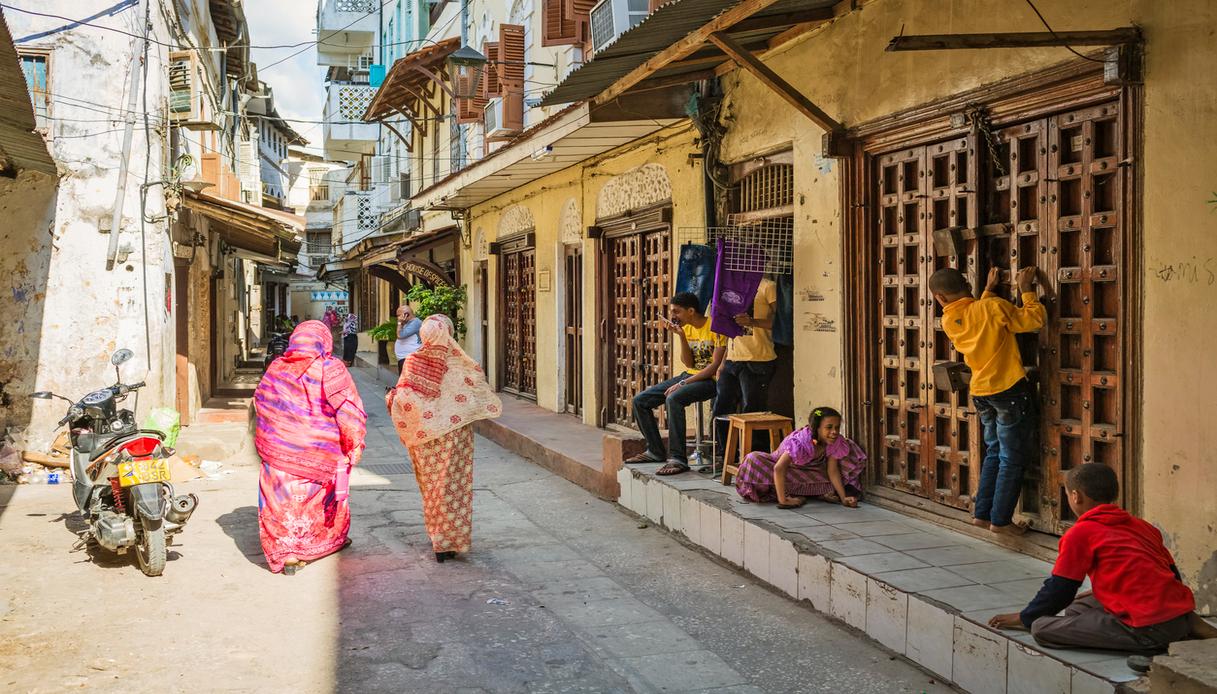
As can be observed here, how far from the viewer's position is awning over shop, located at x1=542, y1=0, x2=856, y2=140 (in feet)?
19.4

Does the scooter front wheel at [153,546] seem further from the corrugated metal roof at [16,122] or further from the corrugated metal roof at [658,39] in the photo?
the corrugated metal roof at [658,39]

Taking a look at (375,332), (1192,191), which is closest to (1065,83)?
(1192,191)

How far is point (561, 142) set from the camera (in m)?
10.3

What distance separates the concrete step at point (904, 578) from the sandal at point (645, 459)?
2.61 feet

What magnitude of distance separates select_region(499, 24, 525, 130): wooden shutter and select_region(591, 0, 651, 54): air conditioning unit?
180 inches

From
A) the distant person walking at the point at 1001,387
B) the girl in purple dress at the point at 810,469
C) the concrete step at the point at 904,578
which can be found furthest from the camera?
the girl in purple dress at the point at 810,469

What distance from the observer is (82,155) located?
1007cm

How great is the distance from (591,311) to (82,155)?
215 inches

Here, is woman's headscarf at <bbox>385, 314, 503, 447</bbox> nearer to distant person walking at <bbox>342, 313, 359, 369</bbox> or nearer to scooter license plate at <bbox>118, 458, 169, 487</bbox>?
scooter license plate at <bbox>118, 458, 169, 487</bbox>

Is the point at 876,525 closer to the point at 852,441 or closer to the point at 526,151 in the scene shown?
the point at 852,441

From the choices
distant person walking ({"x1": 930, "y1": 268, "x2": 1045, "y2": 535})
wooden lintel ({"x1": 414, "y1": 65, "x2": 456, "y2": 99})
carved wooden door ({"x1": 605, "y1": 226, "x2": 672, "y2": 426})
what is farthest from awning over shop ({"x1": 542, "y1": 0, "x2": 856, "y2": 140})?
wooden lintel ({"x1": 414, "y1": 65, "x2": 456, "y2": 99})

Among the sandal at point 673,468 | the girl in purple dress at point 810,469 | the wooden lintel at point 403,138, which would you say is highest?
the wooden lintel at point 403,138

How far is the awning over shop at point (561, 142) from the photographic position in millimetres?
8992

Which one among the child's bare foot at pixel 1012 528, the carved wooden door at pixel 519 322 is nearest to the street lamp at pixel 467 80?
the carved wooden door at pixel 519 322
